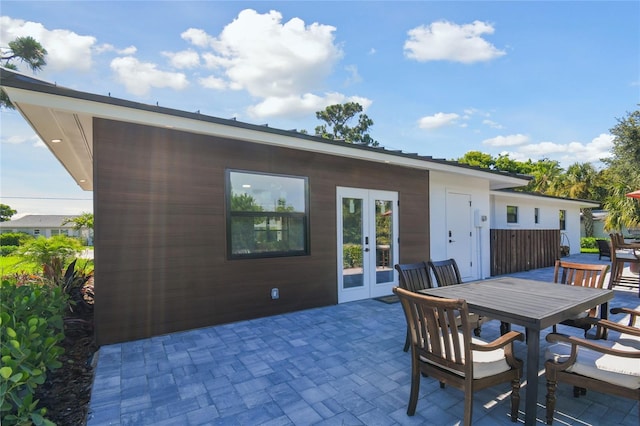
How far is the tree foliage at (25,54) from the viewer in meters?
9.12

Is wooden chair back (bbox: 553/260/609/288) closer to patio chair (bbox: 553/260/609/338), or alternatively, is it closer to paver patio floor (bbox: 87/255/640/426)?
patio chair (bbox: 553/260/609/338)

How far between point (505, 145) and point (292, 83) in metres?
30.2

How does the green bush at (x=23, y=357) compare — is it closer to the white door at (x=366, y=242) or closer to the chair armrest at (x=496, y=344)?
the chair armrest at (x=496, y=344)

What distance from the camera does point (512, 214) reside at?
1149cm

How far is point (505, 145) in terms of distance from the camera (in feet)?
107

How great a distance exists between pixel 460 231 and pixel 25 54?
1381cm

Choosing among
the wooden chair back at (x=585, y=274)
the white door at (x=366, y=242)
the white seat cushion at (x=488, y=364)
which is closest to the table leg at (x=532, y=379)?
the white seat cushion at (x=488, y=364)

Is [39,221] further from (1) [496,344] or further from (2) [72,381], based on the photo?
(1) [496,344]

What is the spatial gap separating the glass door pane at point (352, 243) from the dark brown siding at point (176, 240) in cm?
60

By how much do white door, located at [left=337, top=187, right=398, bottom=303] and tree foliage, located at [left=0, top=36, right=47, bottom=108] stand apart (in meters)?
10.4

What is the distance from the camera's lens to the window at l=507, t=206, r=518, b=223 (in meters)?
11.3

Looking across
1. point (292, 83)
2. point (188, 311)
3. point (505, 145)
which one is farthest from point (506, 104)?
point (505, 145)

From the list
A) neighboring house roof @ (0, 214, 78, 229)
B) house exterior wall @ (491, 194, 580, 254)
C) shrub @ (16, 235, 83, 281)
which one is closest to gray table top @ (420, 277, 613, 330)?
shrub @ (16, 235, 83, 281)

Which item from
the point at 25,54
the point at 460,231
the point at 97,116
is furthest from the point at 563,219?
the point at 25,54
